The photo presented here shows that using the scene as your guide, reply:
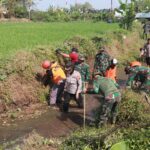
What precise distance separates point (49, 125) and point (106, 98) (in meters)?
1.93

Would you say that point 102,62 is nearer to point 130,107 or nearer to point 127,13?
point 130,107

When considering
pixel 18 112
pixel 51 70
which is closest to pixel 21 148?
pixel 18 112

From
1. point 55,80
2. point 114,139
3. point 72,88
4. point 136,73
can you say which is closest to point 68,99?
point 72,88

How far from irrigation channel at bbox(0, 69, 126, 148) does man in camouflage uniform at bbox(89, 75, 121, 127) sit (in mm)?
881

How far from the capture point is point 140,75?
420 inches

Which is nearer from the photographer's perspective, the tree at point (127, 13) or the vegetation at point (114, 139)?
the vegetation at point (114, 139)

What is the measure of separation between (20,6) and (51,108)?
52561mm

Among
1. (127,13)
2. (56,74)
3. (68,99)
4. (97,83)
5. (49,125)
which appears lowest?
(49,125)

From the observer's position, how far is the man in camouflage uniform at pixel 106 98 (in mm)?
9273

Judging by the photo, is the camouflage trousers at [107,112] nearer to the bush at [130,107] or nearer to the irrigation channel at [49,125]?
the bush at [130,107]

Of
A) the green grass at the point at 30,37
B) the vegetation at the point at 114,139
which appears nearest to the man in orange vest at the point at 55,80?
the green grass at the point at 30,37

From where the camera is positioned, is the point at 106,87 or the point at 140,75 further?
the point at 140,75

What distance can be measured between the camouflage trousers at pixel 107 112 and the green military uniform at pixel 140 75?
3.45 ft

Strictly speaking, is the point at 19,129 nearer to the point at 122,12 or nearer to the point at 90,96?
the point at 90,96
